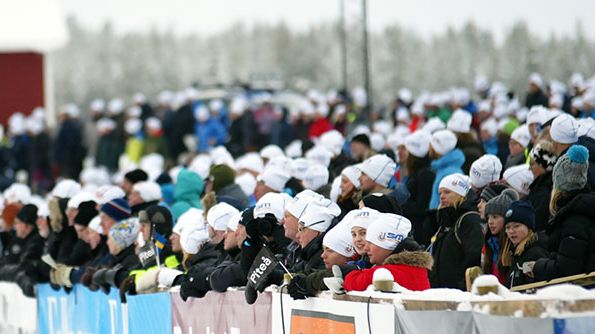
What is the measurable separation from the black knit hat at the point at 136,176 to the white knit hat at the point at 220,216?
5.36 meters

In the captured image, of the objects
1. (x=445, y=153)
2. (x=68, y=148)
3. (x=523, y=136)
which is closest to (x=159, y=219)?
(x=445, y=153)

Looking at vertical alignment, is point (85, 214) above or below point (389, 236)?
below

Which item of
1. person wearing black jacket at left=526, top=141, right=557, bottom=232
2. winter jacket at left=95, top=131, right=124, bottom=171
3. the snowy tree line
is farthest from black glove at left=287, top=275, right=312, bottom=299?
winter jacket at left=95, top=131, right=124, bottom=171

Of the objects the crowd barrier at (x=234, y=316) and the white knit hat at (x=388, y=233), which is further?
the white knit hat at (x=388, y=233)

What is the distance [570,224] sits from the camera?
9766 millimetres

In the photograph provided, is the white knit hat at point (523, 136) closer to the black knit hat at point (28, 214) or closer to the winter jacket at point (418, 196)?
the winter jacket at point (418, 196)

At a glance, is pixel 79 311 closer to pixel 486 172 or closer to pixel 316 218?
pixel 486 172

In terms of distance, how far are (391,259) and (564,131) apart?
3.00 metres

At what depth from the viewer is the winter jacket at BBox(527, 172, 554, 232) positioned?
37.8 feet

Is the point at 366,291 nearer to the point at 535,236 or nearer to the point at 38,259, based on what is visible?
the point at 535,236

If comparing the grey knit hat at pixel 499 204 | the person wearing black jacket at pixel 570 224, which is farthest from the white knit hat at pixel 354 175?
the person wearing black jacket at pixel 570 224

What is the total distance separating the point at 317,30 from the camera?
3118 inches

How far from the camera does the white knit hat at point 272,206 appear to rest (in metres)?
11.6

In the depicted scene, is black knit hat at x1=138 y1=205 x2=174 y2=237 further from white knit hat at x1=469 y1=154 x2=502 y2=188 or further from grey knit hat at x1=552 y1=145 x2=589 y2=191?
grey knit hat at x1=552 y1=145 x2=589 y2=191
